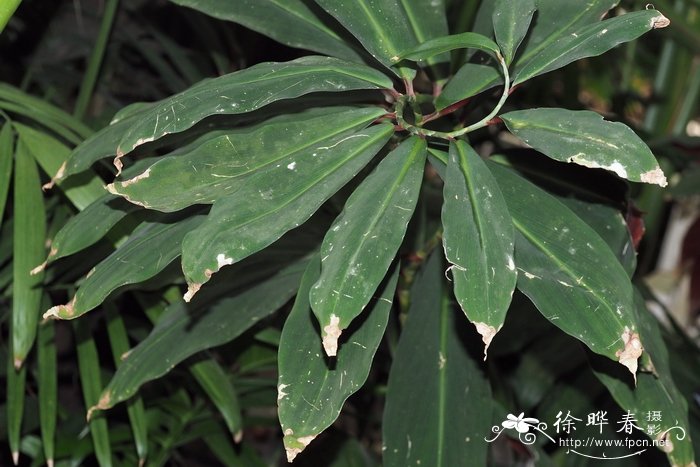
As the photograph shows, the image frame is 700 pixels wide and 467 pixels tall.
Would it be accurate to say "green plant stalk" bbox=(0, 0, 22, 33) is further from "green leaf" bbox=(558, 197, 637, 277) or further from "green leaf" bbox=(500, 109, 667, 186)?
"green leaf" bbox=(558, 197, 637, 277)

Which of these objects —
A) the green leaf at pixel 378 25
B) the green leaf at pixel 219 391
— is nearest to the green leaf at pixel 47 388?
the green leaf at pixel 219 391

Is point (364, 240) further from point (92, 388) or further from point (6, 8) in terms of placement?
point (92, 388)

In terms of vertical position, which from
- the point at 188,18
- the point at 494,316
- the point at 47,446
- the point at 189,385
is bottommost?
the point at 189,385

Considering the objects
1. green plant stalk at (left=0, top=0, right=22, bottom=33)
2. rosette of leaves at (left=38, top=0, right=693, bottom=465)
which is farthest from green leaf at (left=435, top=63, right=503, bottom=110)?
green plant stalk at (left=0, top=0, right=22, bottom=33)

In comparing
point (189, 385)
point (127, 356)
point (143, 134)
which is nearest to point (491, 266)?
point (143, 134)

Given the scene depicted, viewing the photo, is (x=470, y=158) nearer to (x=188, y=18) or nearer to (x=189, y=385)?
(x=189, y=385)

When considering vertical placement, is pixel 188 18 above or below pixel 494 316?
above
